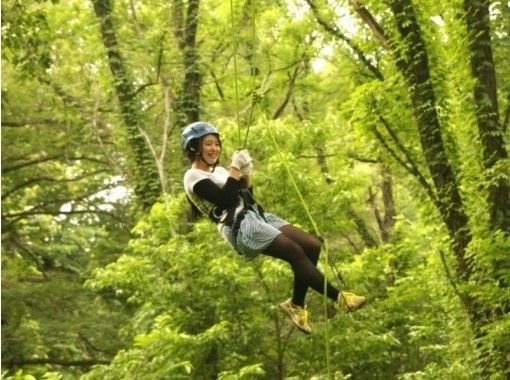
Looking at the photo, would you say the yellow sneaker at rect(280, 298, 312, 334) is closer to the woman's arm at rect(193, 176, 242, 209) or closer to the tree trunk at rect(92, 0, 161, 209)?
the woman's arm at rect(193, 176, 242, 209)

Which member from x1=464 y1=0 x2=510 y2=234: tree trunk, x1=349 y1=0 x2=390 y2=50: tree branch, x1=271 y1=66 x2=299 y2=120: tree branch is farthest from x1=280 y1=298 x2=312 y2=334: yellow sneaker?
x1=271 y1=66 x2=299 y2=120: tree branch

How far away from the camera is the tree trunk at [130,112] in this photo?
11875mm

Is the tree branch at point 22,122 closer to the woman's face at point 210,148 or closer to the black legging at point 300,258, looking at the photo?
the woman's face at point 210,148

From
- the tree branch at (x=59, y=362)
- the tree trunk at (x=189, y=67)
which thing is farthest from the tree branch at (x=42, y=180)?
the tree branch at (x=59, y=362)

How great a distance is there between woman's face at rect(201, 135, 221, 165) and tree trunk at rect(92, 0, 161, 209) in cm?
715

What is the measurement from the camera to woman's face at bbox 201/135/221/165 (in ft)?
15.1

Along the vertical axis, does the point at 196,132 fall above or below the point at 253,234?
above

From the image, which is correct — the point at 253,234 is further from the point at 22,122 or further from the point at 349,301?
the point at 22,122

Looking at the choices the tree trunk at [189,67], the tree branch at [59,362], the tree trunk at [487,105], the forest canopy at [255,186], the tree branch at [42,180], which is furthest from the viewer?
the tree branch at [42,180]

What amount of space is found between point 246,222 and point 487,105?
359 centimetres

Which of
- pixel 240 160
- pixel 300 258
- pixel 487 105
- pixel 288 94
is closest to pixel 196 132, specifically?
pixel 240 160

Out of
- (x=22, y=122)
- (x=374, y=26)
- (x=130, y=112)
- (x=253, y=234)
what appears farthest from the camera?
(x=22, y=122)

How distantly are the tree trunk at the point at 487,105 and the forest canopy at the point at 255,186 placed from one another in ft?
0.07

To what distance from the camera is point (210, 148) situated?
4605 millimetres
